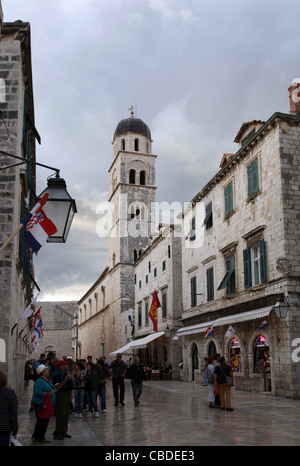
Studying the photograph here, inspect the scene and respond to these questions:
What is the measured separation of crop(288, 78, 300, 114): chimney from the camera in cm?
1866

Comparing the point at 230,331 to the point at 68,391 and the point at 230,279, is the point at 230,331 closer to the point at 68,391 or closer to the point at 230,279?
the point at 230,279

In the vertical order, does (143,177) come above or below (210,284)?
above

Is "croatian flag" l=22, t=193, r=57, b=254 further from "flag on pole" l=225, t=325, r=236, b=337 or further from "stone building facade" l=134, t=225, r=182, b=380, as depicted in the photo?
"stone building facade" l=134, t=225, r=182, b=380

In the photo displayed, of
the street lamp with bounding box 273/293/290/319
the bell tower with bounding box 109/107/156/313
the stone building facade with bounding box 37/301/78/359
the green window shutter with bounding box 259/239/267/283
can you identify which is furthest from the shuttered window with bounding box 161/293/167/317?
the stone building facade with bounding box 37/301/78/359

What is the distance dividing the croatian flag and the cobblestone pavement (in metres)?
3.61

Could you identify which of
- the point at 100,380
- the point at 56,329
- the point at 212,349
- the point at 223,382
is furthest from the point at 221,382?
the point at 56,329

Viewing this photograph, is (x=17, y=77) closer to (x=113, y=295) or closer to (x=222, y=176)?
(x=222, y=176)

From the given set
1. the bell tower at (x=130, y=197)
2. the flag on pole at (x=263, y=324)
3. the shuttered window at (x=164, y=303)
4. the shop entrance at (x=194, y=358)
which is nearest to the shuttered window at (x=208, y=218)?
the shop entrance at (x=194, y=358)

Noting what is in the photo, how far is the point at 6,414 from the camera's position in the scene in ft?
18.6

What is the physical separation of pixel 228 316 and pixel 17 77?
12723mm

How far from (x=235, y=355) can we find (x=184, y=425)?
10394 mm
